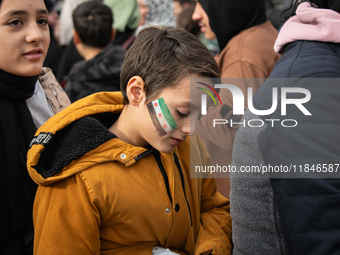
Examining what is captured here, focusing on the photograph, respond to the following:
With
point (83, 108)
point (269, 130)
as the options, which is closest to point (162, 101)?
point (83, 108)

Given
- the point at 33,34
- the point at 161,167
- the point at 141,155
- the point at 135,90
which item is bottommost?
the point at 161,167

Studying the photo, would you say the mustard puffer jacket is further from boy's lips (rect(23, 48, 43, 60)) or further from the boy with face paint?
boy's lips (rect(23, 48, 43, 60))

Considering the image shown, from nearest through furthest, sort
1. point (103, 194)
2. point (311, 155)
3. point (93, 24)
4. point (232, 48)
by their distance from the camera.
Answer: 1. point (311, 155)
2. point (103, 194)
3. point (232, 48)
4. point (93, 24)

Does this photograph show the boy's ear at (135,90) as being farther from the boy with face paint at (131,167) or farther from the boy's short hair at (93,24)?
the boy's short hair at (93,24)

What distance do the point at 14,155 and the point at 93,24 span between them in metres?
2.04

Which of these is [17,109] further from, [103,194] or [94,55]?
[94,55]

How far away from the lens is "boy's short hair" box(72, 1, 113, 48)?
3.27 meters

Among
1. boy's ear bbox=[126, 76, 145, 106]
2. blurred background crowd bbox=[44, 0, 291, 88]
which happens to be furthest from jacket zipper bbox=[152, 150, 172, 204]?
blurred background crowd bbox=[44, 0, 291, 88]

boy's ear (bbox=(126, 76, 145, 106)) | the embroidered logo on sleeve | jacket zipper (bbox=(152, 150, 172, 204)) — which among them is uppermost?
boy's ear (bbox=(126, 76, 145, 106))

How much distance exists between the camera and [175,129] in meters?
1.49

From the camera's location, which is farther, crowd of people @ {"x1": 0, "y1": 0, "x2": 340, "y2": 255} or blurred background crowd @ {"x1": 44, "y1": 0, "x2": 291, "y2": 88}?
blurred background crowd @ {"x1": 44, "y1": 0, "x2": 291, "y2": 88}

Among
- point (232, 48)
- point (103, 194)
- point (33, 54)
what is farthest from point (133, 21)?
point (103, 194)

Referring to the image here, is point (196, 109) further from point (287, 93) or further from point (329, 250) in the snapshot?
point (329, 250)

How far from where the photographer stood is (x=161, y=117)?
4.77 ft
